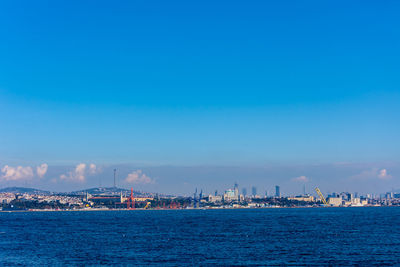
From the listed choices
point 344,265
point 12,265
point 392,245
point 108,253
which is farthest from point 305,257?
point 12,265

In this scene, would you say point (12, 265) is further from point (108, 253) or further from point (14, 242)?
point (14, 242)

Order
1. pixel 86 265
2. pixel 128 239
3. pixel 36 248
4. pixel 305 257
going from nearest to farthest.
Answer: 1. pixel 86 265
2. pixel 305 257
3. pixel 36 248
4. pixel 128 239

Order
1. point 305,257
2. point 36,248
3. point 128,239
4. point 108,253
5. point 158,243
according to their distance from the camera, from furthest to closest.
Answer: point 128,239 < point 158,243 < point 36,248 < point 108,253 < point 305,257

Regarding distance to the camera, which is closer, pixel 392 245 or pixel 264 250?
pixel 264 250

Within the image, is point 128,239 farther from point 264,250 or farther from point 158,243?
point 264,250

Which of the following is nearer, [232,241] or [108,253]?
[108,253]

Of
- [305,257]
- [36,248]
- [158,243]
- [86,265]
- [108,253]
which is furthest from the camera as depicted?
[158,243]

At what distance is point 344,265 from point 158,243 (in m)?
33.2

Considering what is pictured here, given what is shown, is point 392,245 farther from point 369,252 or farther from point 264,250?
point 264,250

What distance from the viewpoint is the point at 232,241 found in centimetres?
7888

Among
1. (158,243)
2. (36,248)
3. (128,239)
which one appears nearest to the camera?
(36,248)

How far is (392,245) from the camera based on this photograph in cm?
7231

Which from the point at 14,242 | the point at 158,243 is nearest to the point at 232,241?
the point at 158,243

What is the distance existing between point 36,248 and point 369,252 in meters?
48.9
